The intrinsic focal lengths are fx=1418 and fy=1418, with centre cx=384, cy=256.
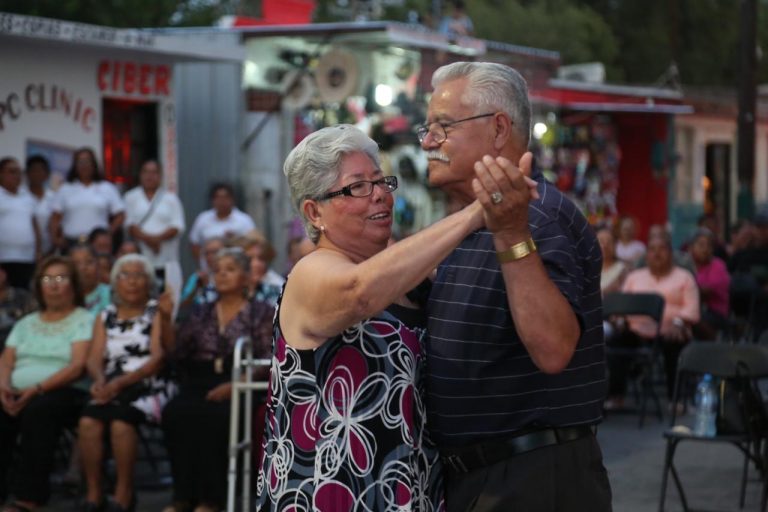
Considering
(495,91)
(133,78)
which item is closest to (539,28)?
(133,78)

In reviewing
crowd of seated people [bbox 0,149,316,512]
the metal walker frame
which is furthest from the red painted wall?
the metal walker frame

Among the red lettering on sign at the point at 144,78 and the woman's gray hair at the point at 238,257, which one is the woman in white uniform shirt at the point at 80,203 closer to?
the red lettering on sign at the point at 144,78

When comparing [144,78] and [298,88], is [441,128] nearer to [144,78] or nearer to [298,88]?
[144,78]

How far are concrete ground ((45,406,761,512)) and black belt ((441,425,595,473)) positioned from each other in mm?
4781

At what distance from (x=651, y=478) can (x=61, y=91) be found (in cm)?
765

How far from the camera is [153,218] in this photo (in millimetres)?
13719

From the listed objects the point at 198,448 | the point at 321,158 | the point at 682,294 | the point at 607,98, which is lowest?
the point at 198,448

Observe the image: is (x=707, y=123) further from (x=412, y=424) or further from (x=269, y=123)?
(x=412, y=424)

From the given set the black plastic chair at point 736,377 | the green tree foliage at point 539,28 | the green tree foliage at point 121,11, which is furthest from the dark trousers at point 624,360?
the green tree foliage at point 539,28

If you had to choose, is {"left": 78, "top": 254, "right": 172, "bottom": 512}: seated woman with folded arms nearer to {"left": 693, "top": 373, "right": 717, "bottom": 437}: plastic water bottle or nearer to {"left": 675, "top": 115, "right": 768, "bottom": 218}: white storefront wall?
{"left": 693, "top": 373, "right": 717, "bottom": 437}: plastic water bottle

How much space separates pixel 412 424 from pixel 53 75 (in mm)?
11277

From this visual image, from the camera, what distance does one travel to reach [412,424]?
3514 mm

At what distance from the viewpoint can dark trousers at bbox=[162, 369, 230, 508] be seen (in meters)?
7.91

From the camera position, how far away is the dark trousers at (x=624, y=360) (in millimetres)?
12025
